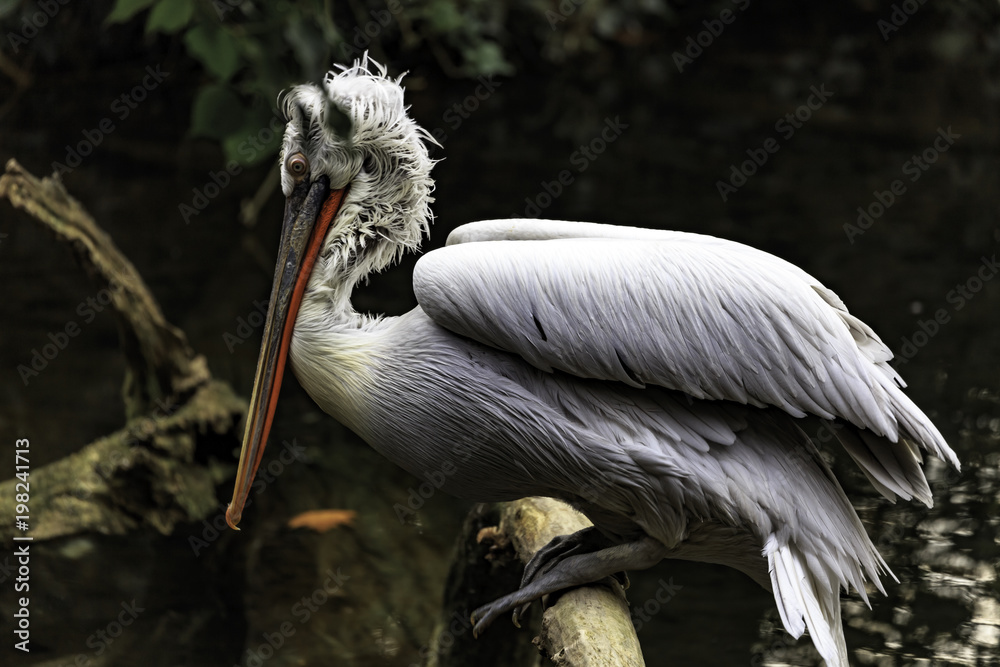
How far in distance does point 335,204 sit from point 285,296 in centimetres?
26

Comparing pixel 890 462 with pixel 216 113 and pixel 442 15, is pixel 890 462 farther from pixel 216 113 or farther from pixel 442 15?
pixel 442 15

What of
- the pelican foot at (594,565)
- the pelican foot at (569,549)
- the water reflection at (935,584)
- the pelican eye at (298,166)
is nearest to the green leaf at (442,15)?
the water reflection at (935,584)

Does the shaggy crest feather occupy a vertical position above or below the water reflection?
above

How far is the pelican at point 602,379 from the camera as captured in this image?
2168 mm

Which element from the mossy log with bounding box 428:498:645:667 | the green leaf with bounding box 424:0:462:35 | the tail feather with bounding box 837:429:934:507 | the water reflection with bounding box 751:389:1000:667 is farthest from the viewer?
the green leaf with bounding box 424:0:462:35

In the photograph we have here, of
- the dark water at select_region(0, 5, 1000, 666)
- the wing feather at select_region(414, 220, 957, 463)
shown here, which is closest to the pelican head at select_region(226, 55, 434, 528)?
the wing feather at select_region(414, 220, 957, 463)

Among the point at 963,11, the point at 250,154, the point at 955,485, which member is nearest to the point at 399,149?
the point at 250,154

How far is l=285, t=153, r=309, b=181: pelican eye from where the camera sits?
2420mm

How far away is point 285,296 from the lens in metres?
2.44

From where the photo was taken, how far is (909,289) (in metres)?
6.22

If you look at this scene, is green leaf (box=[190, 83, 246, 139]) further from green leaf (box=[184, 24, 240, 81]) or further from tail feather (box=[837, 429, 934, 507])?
tail feather (box=[837, 429, 934, 507])

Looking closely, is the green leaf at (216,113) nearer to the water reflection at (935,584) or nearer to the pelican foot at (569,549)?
the pelican foot at (569,549)

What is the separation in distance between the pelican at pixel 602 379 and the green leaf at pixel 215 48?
109 cm

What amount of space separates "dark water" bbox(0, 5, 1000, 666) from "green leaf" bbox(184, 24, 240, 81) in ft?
9.25
